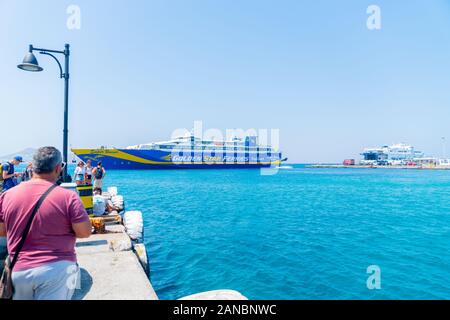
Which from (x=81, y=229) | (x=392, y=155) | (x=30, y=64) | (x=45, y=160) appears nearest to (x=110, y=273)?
(x=81, y=229)

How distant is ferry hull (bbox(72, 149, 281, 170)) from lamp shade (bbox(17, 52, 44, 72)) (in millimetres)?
55108

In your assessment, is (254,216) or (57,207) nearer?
(57,207)

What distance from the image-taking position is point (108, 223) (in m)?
7.13

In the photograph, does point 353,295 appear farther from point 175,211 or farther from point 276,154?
point 276,154

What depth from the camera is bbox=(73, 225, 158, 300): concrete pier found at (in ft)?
11.0

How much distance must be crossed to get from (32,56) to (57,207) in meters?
6.37

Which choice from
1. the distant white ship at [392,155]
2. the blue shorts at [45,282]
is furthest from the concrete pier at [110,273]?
the distant white ship at [392,155]

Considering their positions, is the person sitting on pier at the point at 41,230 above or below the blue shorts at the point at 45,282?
above

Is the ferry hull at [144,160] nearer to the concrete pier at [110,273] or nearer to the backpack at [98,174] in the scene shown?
the backpack at [98,174]

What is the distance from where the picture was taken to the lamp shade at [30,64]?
6.32m

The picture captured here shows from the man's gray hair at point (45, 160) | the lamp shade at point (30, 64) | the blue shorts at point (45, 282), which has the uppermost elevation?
the lamp shade at point (30, 64)
